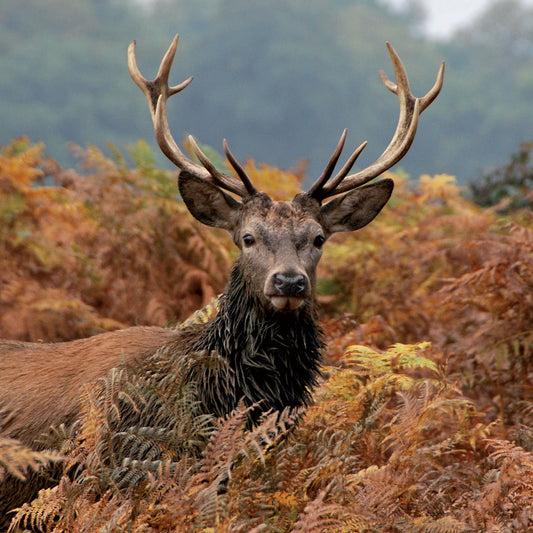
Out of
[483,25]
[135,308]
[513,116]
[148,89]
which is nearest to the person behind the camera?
[148,89]

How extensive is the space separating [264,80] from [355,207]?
111217mm

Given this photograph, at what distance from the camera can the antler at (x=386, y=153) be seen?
440cm

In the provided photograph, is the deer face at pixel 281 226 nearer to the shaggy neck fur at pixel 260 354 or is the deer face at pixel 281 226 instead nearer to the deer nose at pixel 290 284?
the deer nose at pixel 290 284

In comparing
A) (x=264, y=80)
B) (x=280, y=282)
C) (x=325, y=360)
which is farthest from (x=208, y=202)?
(x=264, y=80)

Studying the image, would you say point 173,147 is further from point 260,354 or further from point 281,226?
point 260,354

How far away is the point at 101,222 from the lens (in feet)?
25.1

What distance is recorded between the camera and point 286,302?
3900 mm

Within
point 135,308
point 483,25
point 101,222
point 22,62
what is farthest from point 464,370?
point 483,25

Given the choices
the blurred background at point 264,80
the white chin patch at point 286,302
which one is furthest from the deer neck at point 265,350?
the blurred background at point 264,80

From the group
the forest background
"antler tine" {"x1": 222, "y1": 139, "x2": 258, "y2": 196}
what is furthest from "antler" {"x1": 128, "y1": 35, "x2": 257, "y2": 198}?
the forest background

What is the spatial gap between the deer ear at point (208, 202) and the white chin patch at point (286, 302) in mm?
906

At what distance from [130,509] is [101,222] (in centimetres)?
523

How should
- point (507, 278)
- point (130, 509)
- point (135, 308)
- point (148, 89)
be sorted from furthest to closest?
point (135, 308) < point (507, 278) < point (148, 89) < point (130, 509)

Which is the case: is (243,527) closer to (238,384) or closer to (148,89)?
(238,384)
